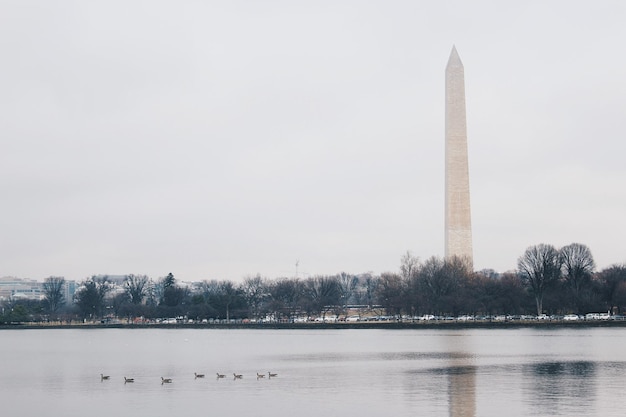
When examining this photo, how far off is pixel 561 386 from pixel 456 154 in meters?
52.5

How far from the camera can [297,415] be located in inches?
1120

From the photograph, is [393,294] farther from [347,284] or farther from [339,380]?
[347,284]

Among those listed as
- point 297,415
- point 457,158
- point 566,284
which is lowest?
point 297,415

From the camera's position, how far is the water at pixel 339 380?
30.3 metres

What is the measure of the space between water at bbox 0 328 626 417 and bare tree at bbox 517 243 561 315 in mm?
27739

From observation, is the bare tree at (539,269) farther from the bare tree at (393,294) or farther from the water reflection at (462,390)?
the water reflection at (462,390)

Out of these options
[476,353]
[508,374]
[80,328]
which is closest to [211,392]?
[508,374]

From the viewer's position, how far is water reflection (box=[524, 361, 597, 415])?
29173mm

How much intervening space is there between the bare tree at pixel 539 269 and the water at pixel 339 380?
27739 mm

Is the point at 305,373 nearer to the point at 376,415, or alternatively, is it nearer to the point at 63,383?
the point at 63,383

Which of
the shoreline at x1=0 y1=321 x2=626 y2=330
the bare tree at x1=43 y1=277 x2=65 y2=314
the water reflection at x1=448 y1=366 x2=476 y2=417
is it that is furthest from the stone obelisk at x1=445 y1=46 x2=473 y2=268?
the bare tree at x1=43 y1=277 x2=65 y2=314

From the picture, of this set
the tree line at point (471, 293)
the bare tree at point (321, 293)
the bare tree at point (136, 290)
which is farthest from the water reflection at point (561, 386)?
the bare tree at point (136, 290)

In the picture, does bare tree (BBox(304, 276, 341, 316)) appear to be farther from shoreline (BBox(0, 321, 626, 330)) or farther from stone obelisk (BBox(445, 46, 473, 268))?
stone obelisk (BBox(445, 46, 473, 268))

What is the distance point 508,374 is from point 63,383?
18.0 m
